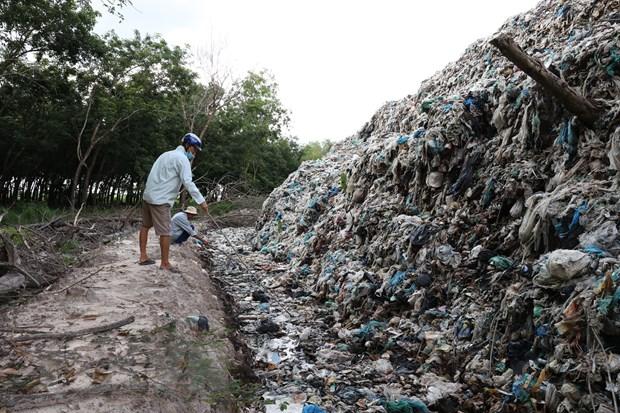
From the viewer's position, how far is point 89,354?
8.28 ft

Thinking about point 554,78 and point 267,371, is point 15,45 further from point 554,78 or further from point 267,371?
point 554,78

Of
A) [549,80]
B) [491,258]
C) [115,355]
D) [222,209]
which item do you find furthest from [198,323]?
[222,209]

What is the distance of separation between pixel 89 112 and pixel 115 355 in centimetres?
1436

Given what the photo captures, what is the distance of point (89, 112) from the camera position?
1473 centimetres

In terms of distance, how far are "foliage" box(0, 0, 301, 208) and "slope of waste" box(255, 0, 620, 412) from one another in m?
4.90

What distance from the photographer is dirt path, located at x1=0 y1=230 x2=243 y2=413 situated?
2092mm

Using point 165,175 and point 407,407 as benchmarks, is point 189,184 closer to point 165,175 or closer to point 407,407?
point 165,175

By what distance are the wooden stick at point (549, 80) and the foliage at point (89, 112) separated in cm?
539

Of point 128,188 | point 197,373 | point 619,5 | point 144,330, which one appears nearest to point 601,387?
point 197,373

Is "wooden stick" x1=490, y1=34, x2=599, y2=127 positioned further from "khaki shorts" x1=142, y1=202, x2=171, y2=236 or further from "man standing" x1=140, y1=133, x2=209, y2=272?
"khaki shorts" x1=142, y1=202, x2=171, y2=236

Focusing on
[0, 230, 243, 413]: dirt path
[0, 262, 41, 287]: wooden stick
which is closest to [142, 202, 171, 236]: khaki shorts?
[0, 230, 243, 413]: dirt path

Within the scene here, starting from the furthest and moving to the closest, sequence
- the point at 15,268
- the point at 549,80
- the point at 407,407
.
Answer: the point at 15,268 < the point at 549,80 < the point at 407,407

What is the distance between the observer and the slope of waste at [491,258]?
88.7 inches

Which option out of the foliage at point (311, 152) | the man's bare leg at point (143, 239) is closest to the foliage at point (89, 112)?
the man's bare leg at point (143, 239)
